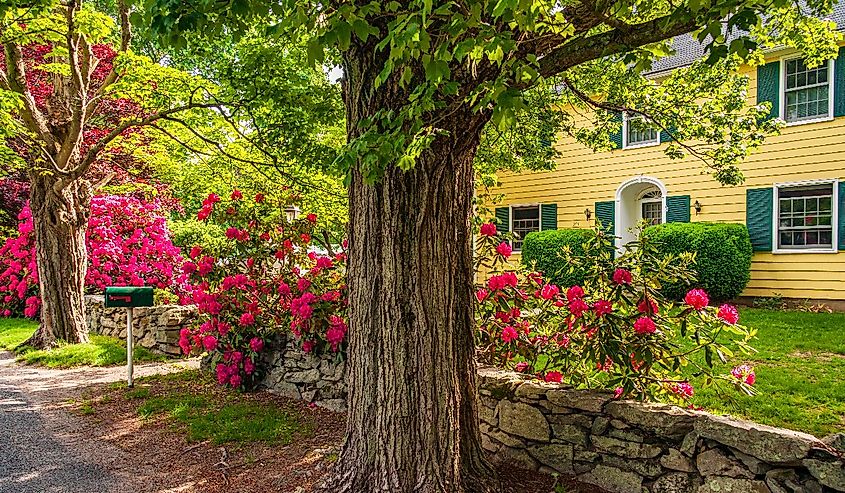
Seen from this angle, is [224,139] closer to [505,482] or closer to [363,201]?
Answer: [363,201]

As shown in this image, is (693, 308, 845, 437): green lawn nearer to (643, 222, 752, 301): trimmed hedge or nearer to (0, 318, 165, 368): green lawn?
(643, 222, 752, 301): trimmed hedge

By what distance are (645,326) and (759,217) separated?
839 centimetres

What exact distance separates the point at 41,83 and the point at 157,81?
A: 3.15 m

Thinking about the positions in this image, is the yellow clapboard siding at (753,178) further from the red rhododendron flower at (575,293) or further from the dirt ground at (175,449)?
the dirt ground at (175,449)

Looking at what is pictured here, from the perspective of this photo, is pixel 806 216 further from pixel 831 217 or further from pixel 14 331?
pixel 14 331

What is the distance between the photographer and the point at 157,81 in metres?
6.57

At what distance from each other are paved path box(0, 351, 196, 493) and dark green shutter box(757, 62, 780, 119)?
11.0 metres

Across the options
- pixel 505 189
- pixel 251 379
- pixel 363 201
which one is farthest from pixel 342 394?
pixel 505 189

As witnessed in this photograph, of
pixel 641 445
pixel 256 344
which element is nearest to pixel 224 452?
pixel 256 344

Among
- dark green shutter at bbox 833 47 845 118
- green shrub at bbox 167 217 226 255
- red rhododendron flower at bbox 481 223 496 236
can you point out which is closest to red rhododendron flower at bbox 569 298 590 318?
red rhododendron flower at bbox 481 223 496 236

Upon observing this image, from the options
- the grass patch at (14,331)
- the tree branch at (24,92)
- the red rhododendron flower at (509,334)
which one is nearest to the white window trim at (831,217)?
the red rhododendron flower at (509,334)

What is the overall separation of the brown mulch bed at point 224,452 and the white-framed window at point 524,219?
29.8ft

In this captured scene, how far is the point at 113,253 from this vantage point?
1065 centimetres

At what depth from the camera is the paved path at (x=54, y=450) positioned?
352cm
